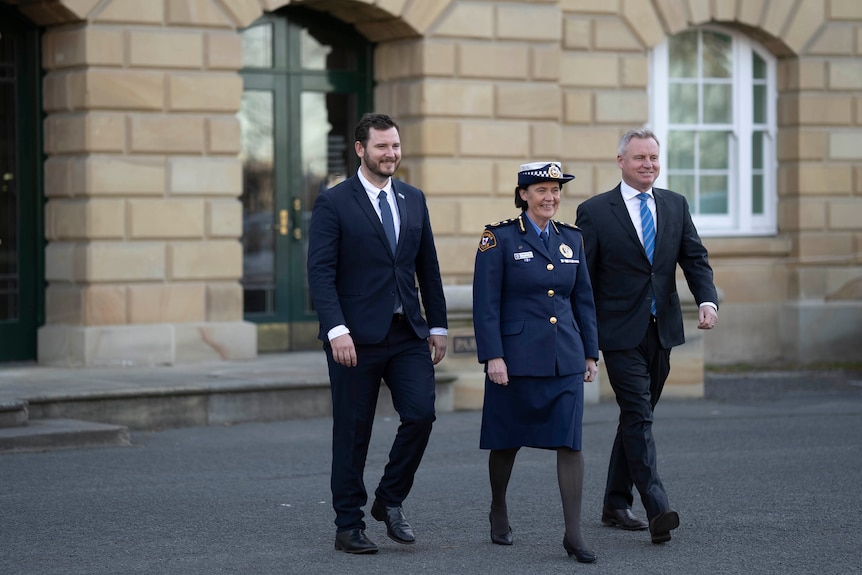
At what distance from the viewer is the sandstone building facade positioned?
43.6 feet

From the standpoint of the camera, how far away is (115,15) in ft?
43.3

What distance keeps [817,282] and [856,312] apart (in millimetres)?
545

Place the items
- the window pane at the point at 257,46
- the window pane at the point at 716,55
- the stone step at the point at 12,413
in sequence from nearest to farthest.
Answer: the stone step at the point at 12,413
the window pane at the point at 257,46
the window pane at the point at 716,55

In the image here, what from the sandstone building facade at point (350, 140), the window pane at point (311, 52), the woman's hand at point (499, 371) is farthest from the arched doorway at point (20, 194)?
the woman's hand at point (499, 371)

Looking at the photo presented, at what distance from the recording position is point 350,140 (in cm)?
1552

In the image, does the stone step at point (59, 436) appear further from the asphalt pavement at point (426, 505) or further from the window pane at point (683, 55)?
the window pane at point (683, 55)

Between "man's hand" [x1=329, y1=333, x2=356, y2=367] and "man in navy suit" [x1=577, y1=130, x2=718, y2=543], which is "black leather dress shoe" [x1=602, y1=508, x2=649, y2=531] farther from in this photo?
"man's hand" [x1=329, y1=333, x2=356, y2=367]

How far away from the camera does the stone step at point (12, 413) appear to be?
10.4 meters

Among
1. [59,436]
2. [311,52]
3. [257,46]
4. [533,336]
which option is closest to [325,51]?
[311,52]

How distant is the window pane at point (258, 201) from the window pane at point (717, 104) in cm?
515

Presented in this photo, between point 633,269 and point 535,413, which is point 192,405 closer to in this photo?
point 633,269

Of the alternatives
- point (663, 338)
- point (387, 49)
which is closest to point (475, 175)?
point (387, 49)

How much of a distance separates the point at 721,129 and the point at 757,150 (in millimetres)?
527

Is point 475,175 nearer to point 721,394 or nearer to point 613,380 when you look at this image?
point 721,394
